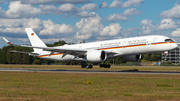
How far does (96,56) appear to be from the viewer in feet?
130

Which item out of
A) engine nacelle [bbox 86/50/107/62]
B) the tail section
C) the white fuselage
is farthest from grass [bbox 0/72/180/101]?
the tail section

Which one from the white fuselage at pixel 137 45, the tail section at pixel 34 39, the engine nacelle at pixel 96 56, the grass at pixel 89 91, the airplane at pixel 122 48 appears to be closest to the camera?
the grass at pixel 89 91

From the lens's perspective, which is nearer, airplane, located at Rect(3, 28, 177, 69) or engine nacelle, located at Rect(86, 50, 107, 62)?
airplane, located at Rect(3, 28, 177, 69)

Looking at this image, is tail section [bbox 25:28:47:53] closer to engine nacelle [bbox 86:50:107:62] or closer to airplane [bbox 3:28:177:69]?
airplane [bbox 3:28:177:69]

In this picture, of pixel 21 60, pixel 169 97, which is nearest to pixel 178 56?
pixel 21 60

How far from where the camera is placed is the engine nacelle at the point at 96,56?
39.6 meters

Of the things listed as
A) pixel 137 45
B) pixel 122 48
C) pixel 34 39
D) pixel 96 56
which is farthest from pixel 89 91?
pixel 34 39

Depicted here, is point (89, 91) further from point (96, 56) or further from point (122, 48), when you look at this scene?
point (122, 48)

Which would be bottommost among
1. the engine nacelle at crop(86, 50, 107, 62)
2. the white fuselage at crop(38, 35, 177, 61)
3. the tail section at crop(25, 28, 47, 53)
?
the engine nacelle at crop(86, 50, 107, 62)

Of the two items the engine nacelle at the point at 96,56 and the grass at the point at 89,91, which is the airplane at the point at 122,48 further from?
the grass at the point at 89,91

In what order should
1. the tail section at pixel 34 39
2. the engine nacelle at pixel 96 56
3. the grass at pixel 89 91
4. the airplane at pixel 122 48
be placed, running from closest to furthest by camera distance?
the grass at pixel 89 91
the airplane at pixel 122 48
the engine nacelle at pixel 96 56
the tail section at pixel 34 39

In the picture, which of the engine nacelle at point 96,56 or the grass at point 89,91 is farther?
the engine nacelle at point 96,56

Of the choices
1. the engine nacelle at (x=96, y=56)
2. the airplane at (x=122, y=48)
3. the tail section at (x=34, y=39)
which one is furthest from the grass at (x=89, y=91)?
the tail section at (x=34, y=39)

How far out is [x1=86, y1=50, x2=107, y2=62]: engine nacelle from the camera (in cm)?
3962
